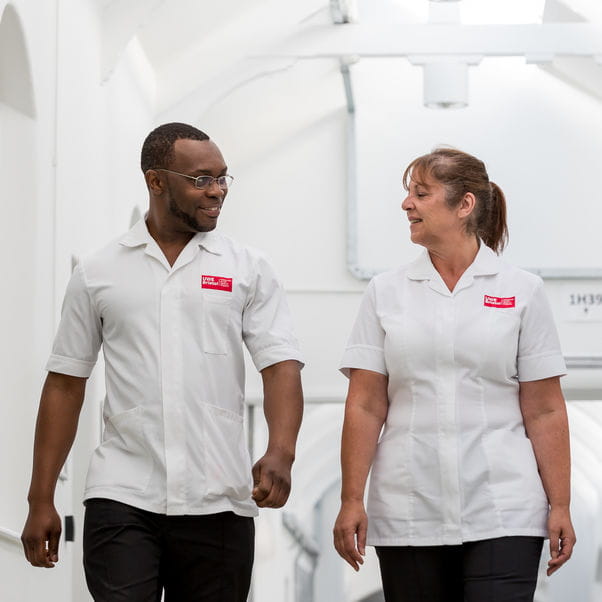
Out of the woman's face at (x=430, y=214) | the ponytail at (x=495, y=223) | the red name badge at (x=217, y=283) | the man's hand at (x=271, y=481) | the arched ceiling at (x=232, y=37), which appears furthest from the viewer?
the arched ceiling at (x=232, y=37)

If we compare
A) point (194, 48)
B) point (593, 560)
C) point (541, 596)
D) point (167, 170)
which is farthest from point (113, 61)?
point (541, 596)

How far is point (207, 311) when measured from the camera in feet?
11.2

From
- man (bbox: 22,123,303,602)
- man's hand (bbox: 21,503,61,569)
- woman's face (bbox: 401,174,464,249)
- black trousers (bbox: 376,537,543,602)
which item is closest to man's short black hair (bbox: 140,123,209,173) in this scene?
man (bbox: 22,123,303,602)

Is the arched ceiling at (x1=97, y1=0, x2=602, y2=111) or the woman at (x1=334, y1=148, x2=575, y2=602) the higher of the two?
the arched ceiling at (x1=97, y1=0, x2=602, y2=111)

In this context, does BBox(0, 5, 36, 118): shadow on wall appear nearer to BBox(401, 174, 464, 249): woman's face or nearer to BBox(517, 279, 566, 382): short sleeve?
BBox(401, 174, 464, 249): woman's face

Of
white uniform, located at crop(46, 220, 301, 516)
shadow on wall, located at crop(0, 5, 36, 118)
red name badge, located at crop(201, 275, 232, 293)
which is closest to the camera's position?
white uniform, located at crop(46, 220, 301, 516)

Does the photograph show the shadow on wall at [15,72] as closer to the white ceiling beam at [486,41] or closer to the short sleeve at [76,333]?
the short sleeve at [76,333]

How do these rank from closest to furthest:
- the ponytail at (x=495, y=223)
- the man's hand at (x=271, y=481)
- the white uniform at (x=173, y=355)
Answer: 1. the man's hand at (x=271, y=481)
2. the white uniform at (x=173, y=355)
3. the ponytail at (x=495, y=223)

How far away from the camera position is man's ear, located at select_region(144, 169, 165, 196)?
353 centimetres

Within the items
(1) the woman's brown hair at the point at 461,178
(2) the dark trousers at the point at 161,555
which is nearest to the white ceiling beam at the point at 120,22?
(1) the woman's brown hair at the point at 461,178

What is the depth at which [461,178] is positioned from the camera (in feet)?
11.7

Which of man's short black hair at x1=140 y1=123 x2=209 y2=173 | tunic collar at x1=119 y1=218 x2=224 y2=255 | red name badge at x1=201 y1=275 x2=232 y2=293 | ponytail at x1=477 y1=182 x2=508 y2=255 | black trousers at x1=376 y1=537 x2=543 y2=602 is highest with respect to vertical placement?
man's short black hair at x1=140 y1=123 x2=209 y2=173

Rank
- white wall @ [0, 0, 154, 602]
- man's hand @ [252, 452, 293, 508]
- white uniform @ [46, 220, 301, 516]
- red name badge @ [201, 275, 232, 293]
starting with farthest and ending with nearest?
white wall @ [0, 0, 154, 602]
red name badge @ [201, 275, 232, 293]
white uniform @ [46, 220, 301, 516]
man's hand @ [252, 452, 293, 508]

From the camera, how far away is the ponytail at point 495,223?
3.67 metres
